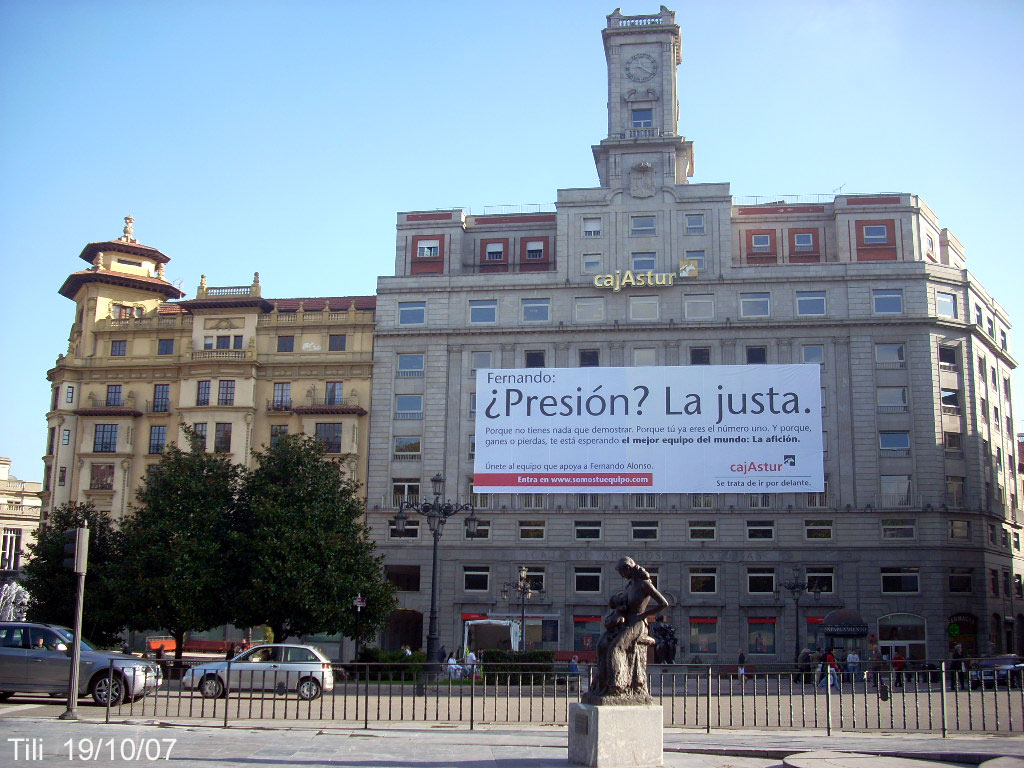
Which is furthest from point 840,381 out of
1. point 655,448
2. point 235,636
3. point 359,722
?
point 359,722

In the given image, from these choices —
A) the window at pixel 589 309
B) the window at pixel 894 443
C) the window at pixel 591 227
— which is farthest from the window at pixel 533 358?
the window at pixel 894 443

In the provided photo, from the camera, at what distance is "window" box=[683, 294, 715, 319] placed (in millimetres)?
52781

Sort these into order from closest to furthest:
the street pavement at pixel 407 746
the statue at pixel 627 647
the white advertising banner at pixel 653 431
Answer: the statue at pixel 627 647, the street pavement at pixel 407 746, the white advertising banner at pixel 653 431

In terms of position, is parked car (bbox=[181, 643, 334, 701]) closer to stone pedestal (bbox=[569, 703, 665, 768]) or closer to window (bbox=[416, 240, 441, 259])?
stone pedestal (bbox=[569, 703, 665, 768])

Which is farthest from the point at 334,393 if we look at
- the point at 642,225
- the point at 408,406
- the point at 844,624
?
the point at 844,624

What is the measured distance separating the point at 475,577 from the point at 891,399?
22599mm

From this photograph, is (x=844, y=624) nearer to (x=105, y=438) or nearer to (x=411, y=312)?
(x=411, y=312)

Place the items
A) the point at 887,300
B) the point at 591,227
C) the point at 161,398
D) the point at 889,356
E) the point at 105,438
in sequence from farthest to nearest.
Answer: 1. the point at 161,398
2. the point at 105,438
3. the point at 591,227
4. the point at 887,300
5. the point at 889,356

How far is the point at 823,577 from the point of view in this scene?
4950 cm

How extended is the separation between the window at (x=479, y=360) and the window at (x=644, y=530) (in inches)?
439

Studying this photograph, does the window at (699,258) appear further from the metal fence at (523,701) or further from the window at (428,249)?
the metal fence at (523,701)

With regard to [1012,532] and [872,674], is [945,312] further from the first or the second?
[872,674]

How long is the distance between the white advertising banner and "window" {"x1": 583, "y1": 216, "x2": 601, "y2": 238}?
7999mm

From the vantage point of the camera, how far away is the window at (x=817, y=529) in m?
49.9
